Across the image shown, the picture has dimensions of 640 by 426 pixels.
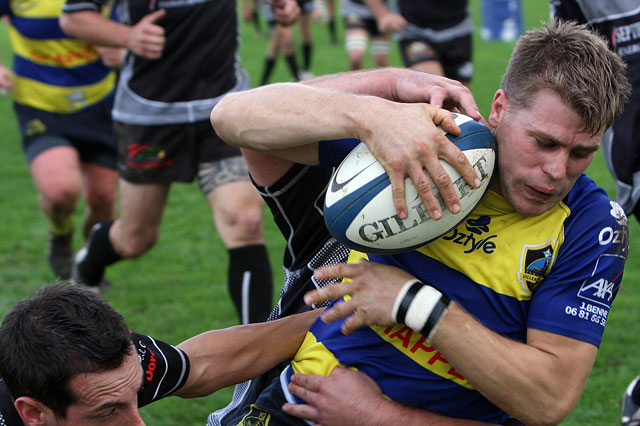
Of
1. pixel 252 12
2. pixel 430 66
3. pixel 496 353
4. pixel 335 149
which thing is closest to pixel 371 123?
pixel 335 149

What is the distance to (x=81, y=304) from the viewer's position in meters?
2.43

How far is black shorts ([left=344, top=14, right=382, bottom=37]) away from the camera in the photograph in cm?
1144

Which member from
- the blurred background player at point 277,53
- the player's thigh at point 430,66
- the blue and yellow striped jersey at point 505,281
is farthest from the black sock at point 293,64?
the blue and yellow striped jersey at point 505,281

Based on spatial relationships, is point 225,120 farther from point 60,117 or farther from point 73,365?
point 60,117

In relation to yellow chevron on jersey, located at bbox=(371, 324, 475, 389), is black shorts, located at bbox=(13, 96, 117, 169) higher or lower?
lower

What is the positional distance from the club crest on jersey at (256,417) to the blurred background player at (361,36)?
29.2ft

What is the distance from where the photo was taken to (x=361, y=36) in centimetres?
1138

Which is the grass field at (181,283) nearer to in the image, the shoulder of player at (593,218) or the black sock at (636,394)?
the black sock at (636,394)

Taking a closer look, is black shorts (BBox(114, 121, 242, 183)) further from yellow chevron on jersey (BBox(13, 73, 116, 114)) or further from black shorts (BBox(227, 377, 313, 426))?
black shorts (BBox(227, 377, 313, 426))

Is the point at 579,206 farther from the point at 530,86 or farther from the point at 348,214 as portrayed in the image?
the point at 348,214

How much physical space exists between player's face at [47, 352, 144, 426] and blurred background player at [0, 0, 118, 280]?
3.53 m

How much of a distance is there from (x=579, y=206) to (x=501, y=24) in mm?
15554

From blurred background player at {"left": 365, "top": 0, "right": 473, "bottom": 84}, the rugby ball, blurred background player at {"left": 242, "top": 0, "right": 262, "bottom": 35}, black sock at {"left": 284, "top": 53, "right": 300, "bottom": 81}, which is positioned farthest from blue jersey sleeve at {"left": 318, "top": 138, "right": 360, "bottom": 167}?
blurred background player at {"left": 242, "top": 0, "right": 262, "bottom": 35}

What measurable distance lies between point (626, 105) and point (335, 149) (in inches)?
76.9
